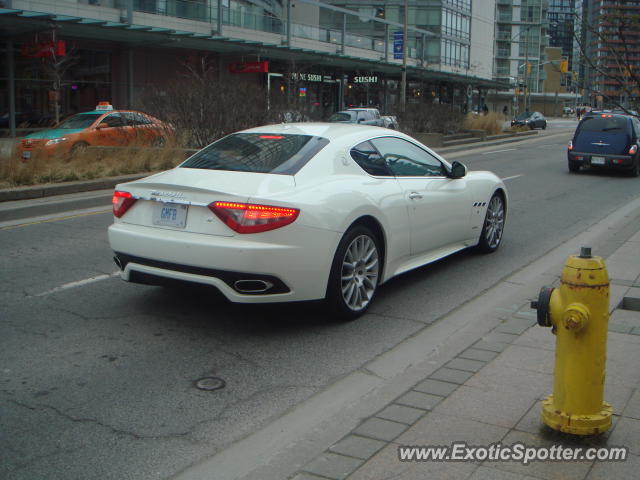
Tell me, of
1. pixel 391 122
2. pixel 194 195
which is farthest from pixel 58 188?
pixel 391 122

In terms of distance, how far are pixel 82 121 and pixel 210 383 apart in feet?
53.3

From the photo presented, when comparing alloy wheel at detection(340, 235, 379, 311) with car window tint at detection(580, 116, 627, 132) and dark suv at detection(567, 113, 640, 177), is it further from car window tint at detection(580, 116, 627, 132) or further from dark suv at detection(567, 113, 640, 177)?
car window tint at detection(580, 116, 627, 132)

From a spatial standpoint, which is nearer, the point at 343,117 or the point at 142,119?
the point at 142,119

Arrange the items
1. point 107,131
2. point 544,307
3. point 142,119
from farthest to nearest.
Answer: point 107,131 < point 142,119 < point 544,307

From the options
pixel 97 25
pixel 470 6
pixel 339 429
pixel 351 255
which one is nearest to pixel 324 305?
pixel 351 255

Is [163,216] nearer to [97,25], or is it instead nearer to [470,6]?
[97,25]

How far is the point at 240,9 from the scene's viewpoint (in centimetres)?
4241

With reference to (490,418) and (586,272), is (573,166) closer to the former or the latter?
(490,418)

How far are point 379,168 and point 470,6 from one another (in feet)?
267

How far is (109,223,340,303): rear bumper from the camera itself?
542cm

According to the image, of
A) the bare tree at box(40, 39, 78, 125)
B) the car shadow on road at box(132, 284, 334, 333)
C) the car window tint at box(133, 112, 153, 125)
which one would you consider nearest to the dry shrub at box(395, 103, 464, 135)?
the bare tree at box(40, 39, 78, 125)

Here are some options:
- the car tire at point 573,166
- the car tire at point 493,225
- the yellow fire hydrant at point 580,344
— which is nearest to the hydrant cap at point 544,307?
the yellow fire hydrant at point 580,344

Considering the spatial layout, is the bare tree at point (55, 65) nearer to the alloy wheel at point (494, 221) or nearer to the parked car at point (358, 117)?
the parked car at point (358, 117)

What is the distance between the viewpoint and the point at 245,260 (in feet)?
17.7
